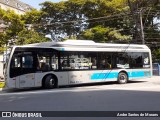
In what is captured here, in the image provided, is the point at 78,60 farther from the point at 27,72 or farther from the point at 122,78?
the point at 122,78

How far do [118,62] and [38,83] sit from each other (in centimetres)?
578

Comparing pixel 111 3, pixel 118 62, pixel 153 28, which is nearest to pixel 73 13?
pixel 111 3

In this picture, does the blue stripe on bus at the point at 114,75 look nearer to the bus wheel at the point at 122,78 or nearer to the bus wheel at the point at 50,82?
the bus wheel at the point at 122,78

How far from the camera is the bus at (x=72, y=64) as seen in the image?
1769 cm

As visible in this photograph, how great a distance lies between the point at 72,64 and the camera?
19.1 metres

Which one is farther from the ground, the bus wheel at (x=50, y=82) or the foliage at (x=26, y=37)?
the foliage at (x=26, y=37)

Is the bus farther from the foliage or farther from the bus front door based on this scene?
the foliage

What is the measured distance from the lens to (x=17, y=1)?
91688mm

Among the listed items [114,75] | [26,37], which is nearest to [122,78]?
[114,75]

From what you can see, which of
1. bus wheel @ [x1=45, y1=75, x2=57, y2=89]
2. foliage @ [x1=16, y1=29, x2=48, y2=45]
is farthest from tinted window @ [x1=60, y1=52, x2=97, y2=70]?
foliage @ [x1=16, y1=29, x2=48, y2=45]

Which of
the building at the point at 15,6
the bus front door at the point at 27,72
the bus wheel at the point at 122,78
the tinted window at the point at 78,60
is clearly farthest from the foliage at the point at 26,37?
the building at the point at 15,6

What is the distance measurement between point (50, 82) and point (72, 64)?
1.76 meters

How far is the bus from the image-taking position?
1769 cm

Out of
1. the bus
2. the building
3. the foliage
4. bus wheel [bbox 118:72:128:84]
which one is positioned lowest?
bus wheel [bbox 118:72:128:84]
